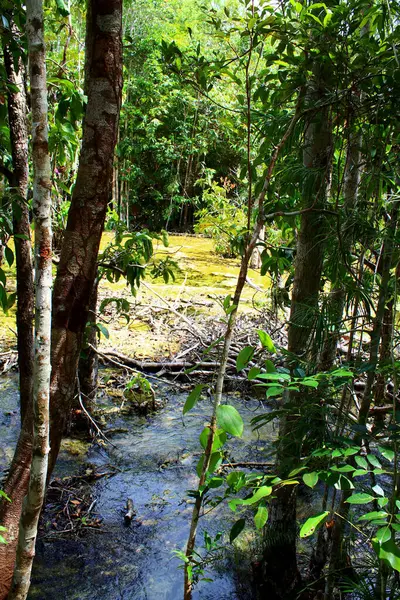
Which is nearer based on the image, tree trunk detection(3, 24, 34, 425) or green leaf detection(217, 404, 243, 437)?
green leaf detection(217, 404, 243, 437)

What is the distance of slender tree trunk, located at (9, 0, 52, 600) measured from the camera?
131cm

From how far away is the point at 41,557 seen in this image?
2.52m

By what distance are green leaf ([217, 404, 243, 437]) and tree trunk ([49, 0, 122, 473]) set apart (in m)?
0.80

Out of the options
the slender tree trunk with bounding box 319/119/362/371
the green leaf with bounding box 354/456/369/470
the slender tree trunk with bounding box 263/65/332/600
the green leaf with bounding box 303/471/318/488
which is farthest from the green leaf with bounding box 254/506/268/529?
the slender tree trunk with bounding box 319/119/362/371

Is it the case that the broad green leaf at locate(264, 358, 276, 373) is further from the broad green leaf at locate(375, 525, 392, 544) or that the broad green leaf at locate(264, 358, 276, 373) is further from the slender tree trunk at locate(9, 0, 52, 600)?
the slender tree trunk at locate(9, 0, 52, 600)

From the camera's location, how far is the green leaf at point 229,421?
49.2 inches

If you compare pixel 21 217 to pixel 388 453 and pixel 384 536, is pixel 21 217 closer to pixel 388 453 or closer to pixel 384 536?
pixel 388 453

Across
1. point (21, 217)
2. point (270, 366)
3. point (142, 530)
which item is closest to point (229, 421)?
point (270, 366)

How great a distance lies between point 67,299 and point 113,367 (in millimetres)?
3430

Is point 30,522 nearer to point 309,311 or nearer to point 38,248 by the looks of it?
point 38,248

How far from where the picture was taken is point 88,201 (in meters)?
1.82

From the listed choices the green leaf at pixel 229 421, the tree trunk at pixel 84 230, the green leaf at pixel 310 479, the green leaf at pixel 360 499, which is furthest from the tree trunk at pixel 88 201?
the green leaf at pixel 360 499

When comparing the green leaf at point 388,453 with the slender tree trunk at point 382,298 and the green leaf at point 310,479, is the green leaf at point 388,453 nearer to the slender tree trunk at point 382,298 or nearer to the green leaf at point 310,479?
the green leaf at point 310,479

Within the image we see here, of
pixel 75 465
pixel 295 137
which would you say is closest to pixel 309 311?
pixel 295 137
